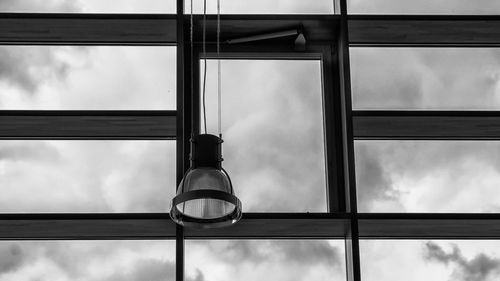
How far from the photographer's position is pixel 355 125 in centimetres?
425

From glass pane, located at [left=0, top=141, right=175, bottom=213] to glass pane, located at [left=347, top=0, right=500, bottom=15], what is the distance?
1312 mm

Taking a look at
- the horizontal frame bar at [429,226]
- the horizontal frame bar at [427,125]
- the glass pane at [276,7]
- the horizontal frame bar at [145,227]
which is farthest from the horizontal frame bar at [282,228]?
the glass pane at [276,7]

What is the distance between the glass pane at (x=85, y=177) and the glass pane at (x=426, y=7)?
131 cm

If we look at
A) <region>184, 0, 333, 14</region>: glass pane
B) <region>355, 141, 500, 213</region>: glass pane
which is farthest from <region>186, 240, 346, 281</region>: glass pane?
<region>184, 0, 333, 14</region>: glass pane

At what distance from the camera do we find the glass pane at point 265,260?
4.18 metres

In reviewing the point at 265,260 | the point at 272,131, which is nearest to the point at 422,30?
the point at 272,131

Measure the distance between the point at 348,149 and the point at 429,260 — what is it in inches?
28.2

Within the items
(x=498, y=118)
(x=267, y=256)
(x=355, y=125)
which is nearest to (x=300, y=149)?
(x=355, y=125)

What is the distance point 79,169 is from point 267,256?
1061 millimetres

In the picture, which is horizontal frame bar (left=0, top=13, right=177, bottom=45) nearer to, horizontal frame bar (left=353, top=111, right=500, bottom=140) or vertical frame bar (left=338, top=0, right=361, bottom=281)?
vertical frame bar (left=338, top=0, right=361, bottom=281)

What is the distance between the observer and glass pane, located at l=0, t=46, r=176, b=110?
4371 millimetres

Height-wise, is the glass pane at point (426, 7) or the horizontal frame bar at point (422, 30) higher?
the glass pane at point (426, 7)

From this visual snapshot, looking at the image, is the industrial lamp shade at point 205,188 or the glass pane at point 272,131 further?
the glass pane at point 272,131

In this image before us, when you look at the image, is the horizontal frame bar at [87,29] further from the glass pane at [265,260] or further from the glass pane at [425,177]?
the glass pane at [425,177]
